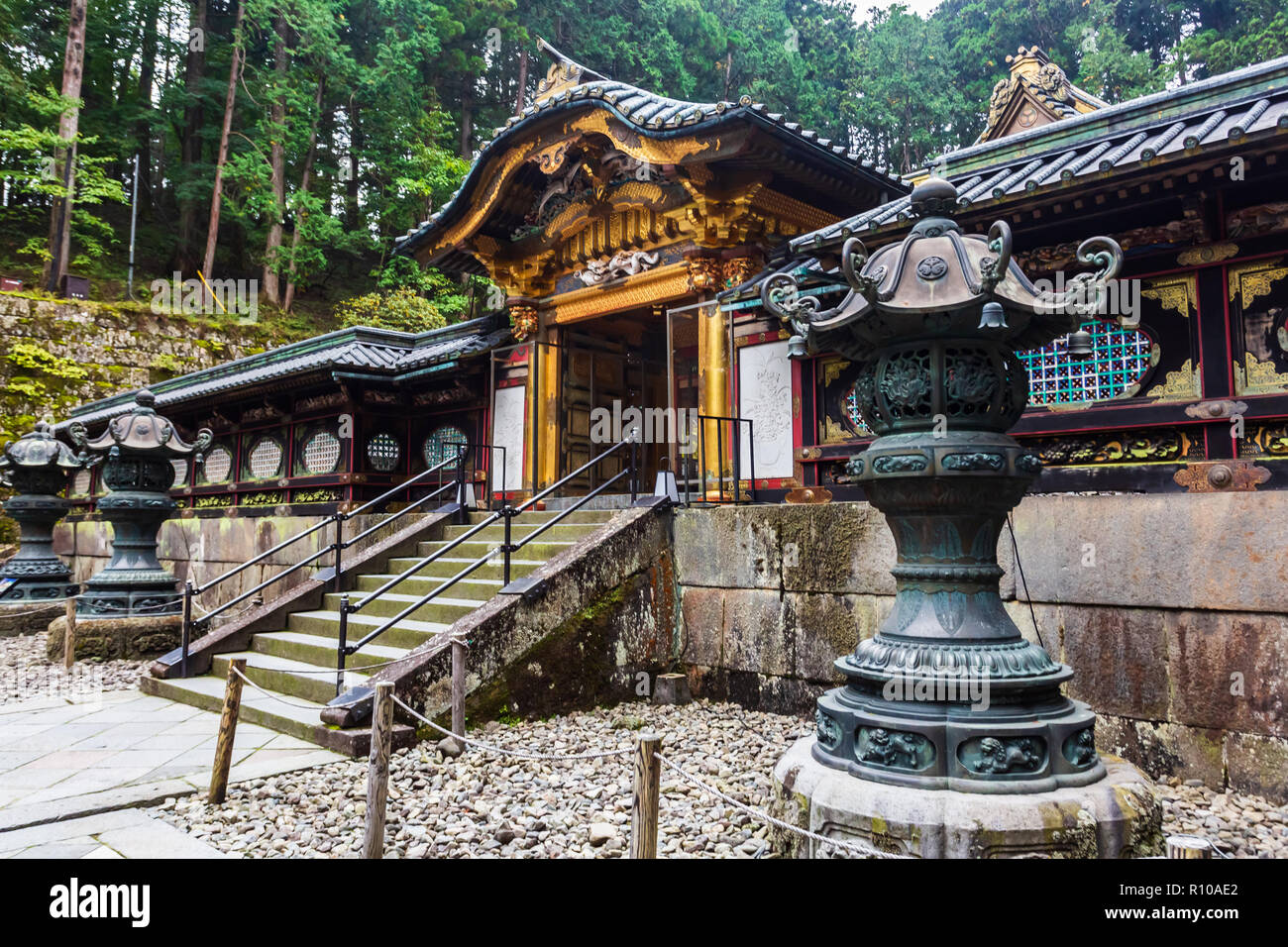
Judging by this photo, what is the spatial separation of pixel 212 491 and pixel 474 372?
277 inches

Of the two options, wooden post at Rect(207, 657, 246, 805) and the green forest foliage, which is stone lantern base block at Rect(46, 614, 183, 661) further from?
the green forest foliage

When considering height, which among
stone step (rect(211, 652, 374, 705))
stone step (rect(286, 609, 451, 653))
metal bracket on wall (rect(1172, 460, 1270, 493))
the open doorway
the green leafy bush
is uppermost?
the green leafy bush

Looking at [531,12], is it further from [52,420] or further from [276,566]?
[276,566]

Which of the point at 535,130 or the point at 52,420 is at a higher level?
the point at 535,130

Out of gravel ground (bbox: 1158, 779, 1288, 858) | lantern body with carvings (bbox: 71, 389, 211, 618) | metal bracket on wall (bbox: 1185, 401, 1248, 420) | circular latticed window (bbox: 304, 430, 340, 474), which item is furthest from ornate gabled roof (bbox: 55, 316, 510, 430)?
gravel ground (bbox: 1158, 779, 1288, 858)

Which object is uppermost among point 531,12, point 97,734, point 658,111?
point 531,12

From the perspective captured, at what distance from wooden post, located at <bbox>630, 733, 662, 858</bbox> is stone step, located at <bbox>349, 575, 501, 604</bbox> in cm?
457

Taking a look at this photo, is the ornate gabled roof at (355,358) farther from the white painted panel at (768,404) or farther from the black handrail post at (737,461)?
the black handrail post at (737,461)

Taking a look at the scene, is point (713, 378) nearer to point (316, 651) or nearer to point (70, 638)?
point (316, 651)

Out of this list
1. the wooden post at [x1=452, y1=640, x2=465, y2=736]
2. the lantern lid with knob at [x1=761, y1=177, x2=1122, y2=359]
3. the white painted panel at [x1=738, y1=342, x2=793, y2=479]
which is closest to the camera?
the lantern lid with knob at [x1=761, y1=177, x2=1122, y2=359]

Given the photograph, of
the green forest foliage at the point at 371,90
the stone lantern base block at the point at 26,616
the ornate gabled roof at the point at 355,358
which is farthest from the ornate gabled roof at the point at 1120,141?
the green forest foliage at the point at 371,90

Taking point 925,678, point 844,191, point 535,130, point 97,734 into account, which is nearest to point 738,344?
point 844,191

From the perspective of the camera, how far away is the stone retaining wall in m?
4.72

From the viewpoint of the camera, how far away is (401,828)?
4277 millimetres
